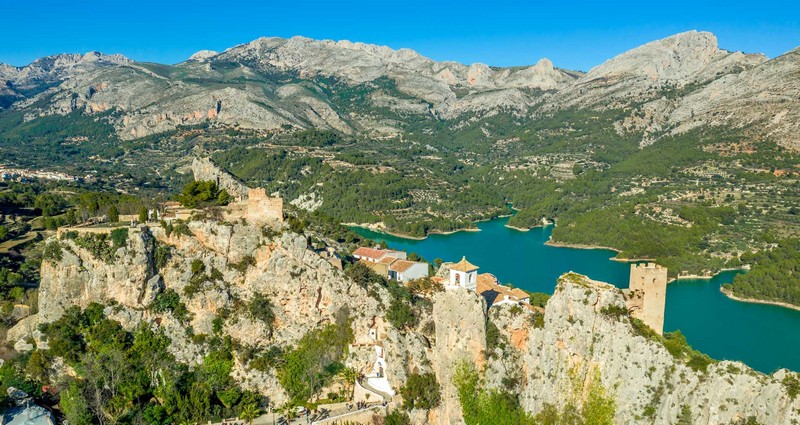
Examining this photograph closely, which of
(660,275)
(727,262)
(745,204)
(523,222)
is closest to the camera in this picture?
(660,275)

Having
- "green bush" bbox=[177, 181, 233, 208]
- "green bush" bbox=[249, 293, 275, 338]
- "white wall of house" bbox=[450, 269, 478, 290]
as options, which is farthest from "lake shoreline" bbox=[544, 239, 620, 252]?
"green bush" bbox=[249, 293, 275, 338]

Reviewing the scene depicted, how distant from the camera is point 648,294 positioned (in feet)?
73.8

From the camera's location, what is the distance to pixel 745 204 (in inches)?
2675

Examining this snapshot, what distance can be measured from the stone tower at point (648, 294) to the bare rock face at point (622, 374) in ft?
3.35

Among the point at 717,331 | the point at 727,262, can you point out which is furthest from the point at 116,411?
the point at 727,262

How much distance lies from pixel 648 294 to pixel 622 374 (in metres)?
3.25

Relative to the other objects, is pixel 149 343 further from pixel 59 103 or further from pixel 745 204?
pixel 59 103

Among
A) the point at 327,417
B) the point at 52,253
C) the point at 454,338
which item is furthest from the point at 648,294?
the point at 52,253

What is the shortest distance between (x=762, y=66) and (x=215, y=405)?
105300 mm

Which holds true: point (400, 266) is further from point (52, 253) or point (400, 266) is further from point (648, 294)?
point (52, 253)

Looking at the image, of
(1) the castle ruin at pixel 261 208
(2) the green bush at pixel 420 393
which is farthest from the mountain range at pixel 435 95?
(1) the castle ruin at pixel 261 208

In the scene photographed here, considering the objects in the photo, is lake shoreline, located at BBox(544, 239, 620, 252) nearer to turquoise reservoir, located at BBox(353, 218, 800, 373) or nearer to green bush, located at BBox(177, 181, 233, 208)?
turquoise reservoir, located at BBox(353, 218, 800, 373)

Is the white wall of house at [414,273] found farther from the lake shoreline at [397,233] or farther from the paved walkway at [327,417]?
the lake shoreline at [397,233]

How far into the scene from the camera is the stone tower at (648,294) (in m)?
22.1
